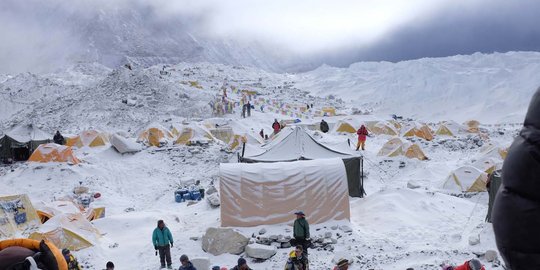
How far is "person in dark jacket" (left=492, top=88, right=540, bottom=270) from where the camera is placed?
68.6 inches

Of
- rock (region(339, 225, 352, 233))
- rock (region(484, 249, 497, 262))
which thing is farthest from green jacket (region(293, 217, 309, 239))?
rock (region(484, 249, 497, 262))

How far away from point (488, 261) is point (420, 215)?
14.0 ft

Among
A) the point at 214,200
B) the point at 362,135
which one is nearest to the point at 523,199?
the point at 214,200

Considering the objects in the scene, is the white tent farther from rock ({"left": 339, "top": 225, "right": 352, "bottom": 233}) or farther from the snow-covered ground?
rock ({"left": 339, "top": 225, "right": 352, "bottom": 233})

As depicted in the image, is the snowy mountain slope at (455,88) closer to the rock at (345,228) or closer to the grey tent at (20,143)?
the rock at (345,228)

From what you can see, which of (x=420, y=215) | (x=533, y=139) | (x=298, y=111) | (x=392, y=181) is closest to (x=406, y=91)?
(x=298, y=111)

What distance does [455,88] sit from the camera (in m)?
84.6

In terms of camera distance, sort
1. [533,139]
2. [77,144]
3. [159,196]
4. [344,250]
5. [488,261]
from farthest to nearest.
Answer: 1. [77,144]
2. [159,196]
3. [344,250]
4. [488,261]
5. [533,139]

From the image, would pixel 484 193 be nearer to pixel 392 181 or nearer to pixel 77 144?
pixel 392 181

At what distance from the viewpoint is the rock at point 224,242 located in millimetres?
11133

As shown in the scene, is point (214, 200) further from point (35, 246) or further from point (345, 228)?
point (35, 246)

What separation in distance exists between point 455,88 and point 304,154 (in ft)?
248

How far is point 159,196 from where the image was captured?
20.7 meters

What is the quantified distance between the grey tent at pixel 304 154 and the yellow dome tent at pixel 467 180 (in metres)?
4.40
